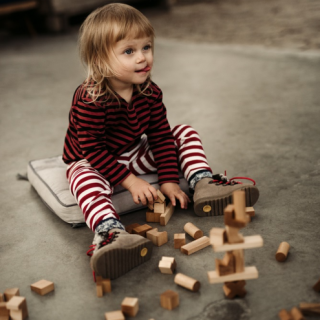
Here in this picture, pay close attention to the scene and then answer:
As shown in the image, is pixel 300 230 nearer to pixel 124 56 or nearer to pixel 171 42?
pixel 124 56

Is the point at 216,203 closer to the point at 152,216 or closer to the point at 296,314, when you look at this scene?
the point at 152,216

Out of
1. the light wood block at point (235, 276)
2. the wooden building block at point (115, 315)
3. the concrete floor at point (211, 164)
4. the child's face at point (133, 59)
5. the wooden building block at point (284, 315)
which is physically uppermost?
the child's face at point (133, 59)

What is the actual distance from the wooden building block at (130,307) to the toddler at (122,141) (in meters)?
0.17

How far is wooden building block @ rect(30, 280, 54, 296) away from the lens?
1.31m

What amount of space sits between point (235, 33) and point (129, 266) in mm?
3480

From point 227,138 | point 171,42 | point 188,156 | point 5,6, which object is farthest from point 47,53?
point 188,156

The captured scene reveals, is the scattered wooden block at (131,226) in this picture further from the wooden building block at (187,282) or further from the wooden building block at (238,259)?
the wooden building block at (238,259)

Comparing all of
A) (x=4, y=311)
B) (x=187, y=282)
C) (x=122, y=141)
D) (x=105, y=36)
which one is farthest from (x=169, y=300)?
(x=105, y=36)

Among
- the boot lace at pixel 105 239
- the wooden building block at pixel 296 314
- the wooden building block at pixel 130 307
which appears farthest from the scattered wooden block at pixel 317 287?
the boot lace at pixel 105 239

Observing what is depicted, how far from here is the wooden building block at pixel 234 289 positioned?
1208 millimetres

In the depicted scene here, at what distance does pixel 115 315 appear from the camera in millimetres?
1172

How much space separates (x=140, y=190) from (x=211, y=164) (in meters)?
0.53

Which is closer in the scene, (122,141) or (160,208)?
(160,208)

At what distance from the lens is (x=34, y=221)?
171 cm
